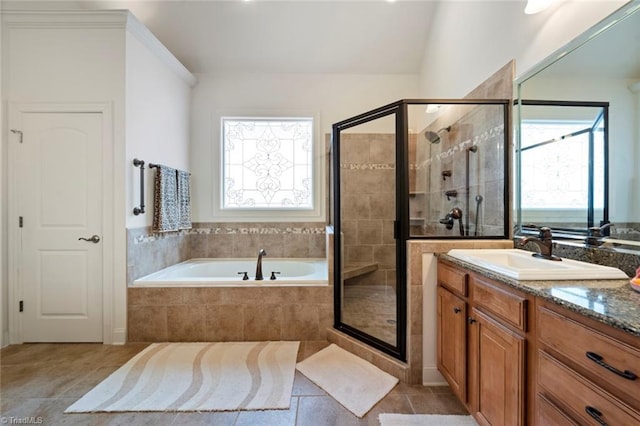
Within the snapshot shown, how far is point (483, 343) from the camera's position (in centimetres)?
135

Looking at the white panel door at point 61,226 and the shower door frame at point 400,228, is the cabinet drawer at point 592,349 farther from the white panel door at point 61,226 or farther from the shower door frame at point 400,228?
the white panel door at point 61,226

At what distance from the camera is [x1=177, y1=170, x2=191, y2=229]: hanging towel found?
3.22 m

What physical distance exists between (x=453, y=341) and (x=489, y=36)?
2.23m

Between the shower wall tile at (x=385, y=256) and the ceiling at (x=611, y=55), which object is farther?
the shower wall tile at (x=385, y=256)

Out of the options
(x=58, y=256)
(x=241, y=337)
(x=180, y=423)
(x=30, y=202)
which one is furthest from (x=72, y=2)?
(x=180, y=423)

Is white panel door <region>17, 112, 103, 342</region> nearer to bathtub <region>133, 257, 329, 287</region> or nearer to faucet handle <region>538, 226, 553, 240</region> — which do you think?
bathtub <region>133, 257, 329, 287</region>

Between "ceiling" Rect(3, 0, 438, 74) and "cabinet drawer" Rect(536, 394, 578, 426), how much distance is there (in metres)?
3.56

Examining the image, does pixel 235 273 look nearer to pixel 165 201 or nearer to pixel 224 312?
pixel 224 312

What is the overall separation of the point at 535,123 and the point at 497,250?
2.71ft

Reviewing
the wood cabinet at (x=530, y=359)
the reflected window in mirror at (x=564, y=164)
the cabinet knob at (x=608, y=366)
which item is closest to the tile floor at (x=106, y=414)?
the wood cabinet at (x=530, y=359)

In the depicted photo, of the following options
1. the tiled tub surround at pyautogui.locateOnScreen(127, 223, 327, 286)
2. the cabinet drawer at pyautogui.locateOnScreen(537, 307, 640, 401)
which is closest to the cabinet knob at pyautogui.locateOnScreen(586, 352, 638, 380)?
the cabinet drawer at pyautogui.locateOnScreen(537, 307, 640, 401)

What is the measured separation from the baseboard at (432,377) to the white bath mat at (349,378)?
0.19m

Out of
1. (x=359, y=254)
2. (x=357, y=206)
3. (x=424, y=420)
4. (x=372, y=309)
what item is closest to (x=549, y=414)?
(x=424, y=420)

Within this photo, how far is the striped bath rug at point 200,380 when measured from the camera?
1.69m
